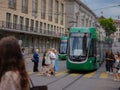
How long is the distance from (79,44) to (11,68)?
74.9ft

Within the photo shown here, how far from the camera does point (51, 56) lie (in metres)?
24.6

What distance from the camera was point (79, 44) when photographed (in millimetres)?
26656

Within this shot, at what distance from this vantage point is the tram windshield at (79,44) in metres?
26.4

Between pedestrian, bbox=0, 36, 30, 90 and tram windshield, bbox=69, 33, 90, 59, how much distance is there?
885 inches

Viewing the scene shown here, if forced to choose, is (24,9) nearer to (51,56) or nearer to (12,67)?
(51,56)

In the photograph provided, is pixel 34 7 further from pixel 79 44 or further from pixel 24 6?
pixel 79 44

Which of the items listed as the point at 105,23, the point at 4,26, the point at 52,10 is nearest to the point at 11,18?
the point at 4,26

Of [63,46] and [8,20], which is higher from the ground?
[8,20]

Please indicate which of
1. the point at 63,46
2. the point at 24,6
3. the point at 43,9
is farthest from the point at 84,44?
the point at 43,9

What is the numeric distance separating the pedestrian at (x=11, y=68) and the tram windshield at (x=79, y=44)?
73.7 ft

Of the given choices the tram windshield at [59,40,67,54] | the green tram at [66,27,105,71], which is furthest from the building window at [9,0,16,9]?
the green tram at [66,27,105,71]

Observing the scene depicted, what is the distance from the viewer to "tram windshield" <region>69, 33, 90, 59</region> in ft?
86.7

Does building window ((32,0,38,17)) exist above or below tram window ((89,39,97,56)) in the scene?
above

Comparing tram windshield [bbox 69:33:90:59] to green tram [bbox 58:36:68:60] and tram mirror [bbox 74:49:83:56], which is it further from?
green tram [bbox 58:36:68:60]
